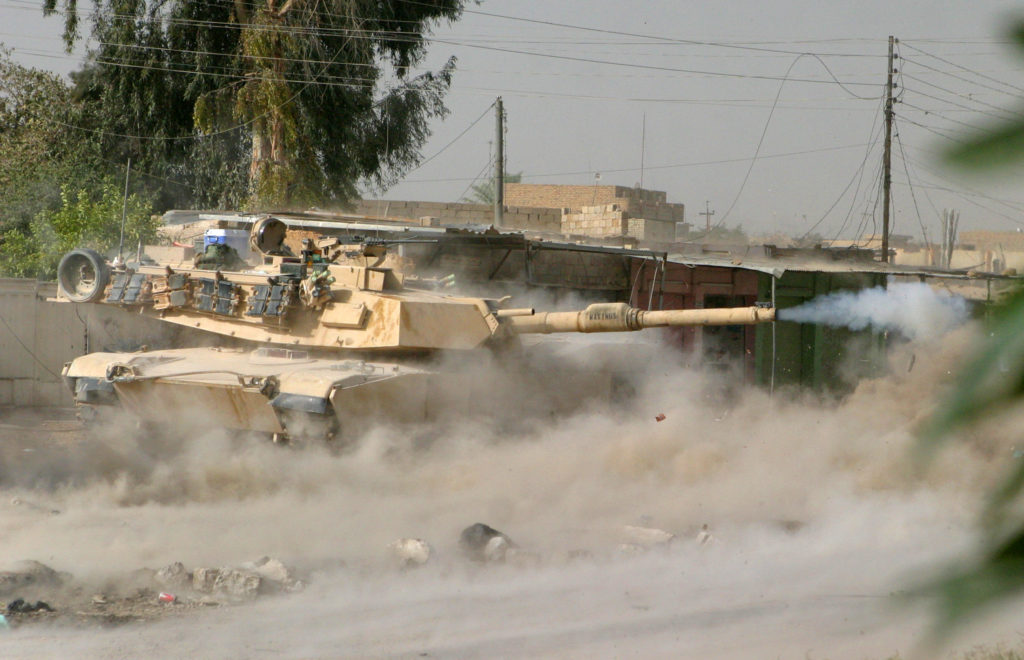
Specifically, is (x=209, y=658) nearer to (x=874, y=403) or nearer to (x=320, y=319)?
(x=320, y=319)

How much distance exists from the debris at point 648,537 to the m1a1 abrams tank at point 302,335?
1.79 metres

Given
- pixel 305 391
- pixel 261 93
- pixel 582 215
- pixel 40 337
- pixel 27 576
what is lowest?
pixel 27 576

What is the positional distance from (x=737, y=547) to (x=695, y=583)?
1.20 meters

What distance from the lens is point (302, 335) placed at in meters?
10.7

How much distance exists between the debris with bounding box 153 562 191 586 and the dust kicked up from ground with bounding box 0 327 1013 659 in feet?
0.75

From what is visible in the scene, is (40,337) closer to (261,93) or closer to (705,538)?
(261,93)

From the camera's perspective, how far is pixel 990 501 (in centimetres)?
78

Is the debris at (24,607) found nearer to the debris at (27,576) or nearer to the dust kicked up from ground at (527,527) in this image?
the dust kicked up from ground at (527,527)

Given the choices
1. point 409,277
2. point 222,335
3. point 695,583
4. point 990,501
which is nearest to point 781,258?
point 409,277

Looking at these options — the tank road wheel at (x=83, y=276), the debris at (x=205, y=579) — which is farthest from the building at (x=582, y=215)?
the debris at (x=205, y=579)

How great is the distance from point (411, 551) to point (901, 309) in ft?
37.8

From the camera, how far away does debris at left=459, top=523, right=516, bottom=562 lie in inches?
321

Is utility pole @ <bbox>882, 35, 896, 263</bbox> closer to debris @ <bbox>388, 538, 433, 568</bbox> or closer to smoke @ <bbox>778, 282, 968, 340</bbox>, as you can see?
smoke @ <bbox>778, 282, 968, 340</bbox>

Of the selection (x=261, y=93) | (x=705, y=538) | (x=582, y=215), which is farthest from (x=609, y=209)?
(x=705, y=538)
